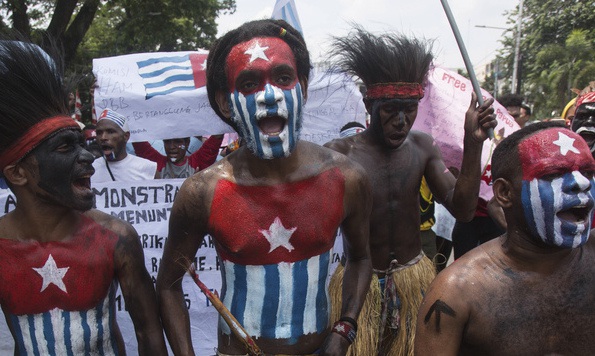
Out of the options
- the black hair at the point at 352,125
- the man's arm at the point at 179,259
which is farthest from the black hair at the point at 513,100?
the man's arm at the point at 179,259

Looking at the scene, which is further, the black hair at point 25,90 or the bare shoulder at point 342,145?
the bare shoulder at point 342,145

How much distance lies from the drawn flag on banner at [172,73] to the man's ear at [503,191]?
3460mm

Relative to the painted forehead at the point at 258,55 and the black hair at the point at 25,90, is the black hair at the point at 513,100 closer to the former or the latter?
the painted forehead at the point at 258,55

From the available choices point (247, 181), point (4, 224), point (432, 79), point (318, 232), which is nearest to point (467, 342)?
point (318, 232)

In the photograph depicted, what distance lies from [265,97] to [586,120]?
7.83 feet

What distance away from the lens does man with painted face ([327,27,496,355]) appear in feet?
11.2

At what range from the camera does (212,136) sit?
5.43 metres

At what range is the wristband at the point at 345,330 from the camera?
250 centimetres

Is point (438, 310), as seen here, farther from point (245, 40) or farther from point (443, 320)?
point (245, 40)

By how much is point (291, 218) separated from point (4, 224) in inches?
45.1

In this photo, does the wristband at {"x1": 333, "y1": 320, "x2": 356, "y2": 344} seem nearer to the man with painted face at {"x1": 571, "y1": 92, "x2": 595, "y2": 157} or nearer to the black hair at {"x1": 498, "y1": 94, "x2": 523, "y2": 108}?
the man with painted face at {"x1": 571, "y1": 92, "x2": 595, "y2": 157}

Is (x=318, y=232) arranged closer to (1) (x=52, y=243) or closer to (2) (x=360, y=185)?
(2) (x=360, y=185)

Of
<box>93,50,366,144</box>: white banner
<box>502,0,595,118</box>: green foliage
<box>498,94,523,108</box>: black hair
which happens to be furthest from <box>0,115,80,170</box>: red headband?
<box>502,0,595,118</box>: green foliage

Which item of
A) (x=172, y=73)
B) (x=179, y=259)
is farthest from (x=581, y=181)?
(x=172, y=73)
